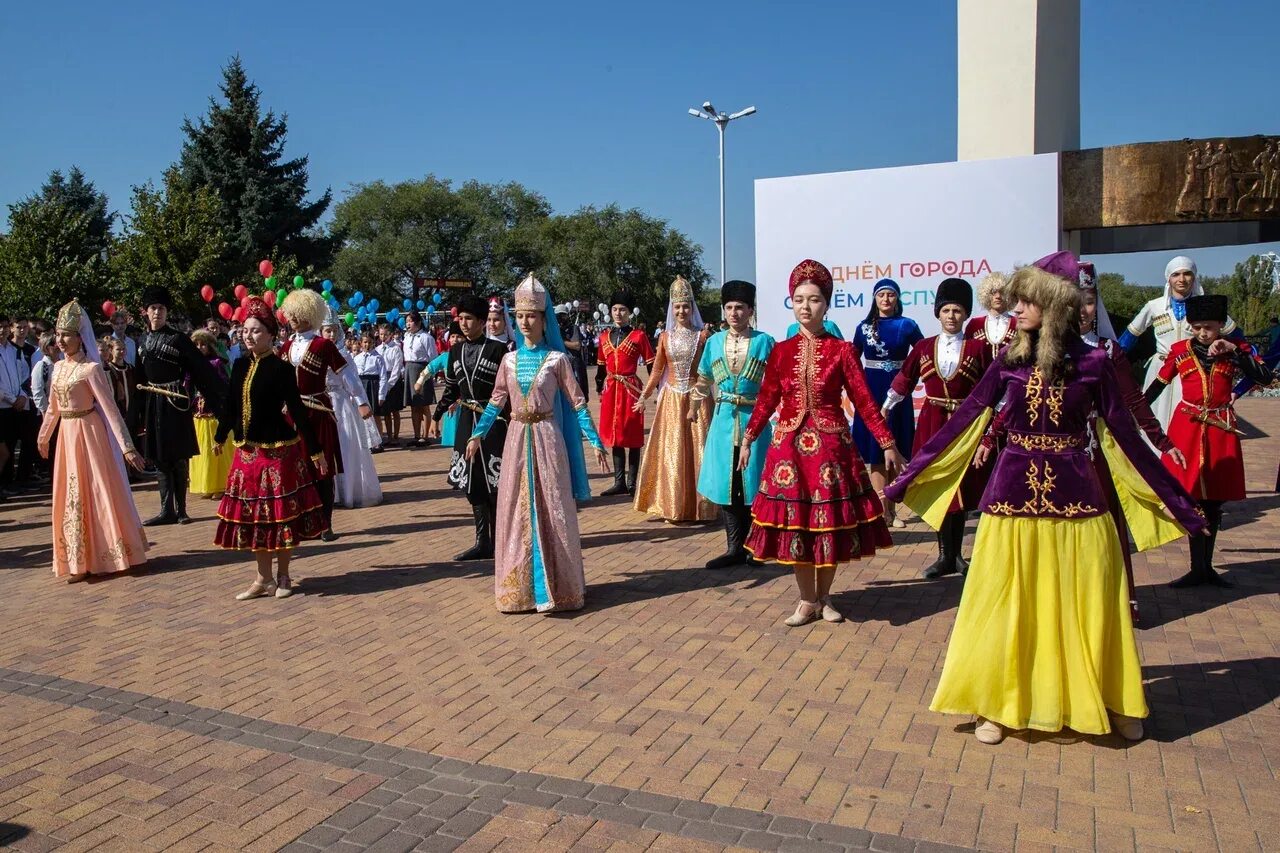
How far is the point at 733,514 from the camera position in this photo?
7523 millimetres

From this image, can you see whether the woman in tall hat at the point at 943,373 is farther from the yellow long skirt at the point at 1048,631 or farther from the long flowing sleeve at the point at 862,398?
the yellow long skirt at the point at 1048,631

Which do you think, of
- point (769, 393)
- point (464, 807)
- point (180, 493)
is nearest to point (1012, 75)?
point (769, 393)

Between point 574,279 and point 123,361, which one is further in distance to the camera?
point 574,279

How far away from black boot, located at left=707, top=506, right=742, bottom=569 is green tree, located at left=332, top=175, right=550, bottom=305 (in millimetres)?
62711

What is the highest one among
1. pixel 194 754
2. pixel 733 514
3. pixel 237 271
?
pixel 237 271

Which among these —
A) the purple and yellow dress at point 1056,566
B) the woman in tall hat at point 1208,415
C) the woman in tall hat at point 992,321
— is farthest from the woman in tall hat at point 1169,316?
the purple and yellow dress at point 1056,566

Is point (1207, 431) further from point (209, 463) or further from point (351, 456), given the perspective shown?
point (209, 463)

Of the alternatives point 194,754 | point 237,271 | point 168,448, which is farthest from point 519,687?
point 237,271

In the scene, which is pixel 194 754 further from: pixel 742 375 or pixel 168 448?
pixel 168 448

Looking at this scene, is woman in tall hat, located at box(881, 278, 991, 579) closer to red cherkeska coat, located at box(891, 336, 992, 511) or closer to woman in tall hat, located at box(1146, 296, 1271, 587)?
red cherkeska coat, located at box(891, 336, 992, 511)

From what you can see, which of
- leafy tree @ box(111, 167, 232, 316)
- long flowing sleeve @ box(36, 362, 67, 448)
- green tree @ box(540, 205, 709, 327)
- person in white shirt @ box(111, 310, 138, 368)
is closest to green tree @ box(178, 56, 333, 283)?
leafy tree @ box(111, 167, 232, 316)

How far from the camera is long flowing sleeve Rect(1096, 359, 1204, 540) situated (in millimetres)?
4191

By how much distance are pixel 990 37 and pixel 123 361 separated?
1380 cm

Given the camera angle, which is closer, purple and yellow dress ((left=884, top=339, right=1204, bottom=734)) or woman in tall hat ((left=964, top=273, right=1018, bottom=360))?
purple and yellow dress ((left=884, top=339, right=1204, bottom=734))
